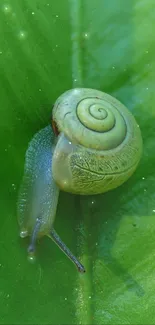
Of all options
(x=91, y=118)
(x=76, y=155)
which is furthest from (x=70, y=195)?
(x=91, y=118)

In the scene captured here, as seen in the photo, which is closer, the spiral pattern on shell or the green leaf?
the green leaf

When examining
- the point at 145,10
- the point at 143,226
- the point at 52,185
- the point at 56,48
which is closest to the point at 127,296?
the point at 143,226

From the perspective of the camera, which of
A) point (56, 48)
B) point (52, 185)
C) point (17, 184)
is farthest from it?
point (56, 48)

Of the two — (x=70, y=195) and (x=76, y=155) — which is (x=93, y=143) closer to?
(x=76, y=155)

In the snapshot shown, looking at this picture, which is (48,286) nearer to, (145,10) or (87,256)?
(87,256)

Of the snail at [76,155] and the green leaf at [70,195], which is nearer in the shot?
the green leaf at [70,195]

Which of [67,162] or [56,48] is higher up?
[56,48]
